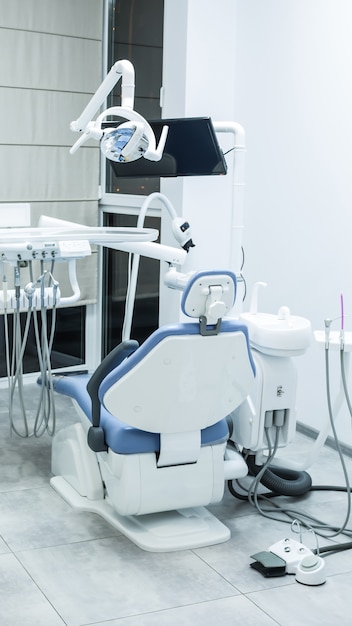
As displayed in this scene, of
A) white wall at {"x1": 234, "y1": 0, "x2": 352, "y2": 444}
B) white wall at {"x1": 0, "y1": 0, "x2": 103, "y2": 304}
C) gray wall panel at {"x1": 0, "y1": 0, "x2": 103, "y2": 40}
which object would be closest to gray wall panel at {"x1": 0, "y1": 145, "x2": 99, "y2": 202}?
white wall at {"x1": 0, "y1": 0, "x2": 103, "y2": 304}

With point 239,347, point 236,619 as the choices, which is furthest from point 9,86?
point 236,619

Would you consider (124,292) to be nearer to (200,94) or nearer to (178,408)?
(200,94)

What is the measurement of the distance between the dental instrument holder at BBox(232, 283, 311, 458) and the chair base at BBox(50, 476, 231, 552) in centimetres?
34

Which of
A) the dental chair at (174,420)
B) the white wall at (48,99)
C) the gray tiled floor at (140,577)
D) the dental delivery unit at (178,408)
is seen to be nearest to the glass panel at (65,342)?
the white wall at (48,99)

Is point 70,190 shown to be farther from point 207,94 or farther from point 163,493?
point 163,493

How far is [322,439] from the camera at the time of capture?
3.14m

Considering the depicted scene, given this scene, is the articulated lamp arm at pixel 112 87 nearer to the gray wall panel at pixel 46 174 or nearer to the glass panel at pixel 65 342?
the gray wall panel at pixel 46 174

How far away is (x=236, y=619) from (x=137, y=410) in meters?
0.72

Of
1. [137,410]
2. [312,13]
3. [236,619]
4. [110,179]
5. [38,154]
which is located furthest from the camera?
[110,179]

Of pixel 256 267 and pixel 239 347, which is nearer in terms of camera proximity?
pixel 239 347

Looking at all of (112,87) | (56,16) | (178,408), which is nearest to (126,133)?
(112,87)

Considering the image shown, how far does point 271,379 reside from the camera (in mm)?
3197

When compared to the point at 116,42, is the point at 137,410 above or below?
below

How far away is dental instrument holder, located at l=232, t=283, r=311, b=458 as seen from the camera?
3.14m
